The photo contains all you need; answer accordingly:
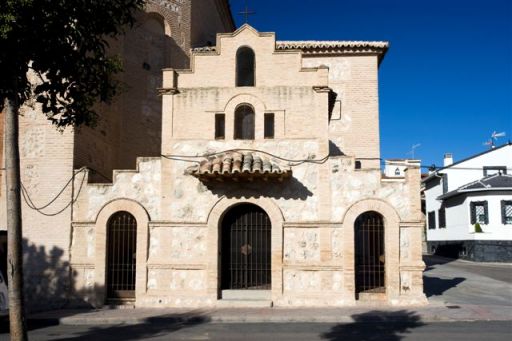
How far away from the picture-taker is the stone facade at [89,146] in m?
13.8

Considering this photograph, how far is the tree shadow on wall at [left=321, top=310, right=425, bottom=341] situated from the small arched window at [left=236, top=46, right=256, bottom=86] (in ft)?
23.9

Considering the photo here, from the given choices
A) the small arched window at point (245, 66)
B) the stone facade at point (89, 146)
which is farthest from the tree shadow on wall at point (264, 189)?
the small arched window at point (245, 66)

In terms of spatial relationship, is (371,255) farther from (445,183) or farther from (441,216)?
(441,216)

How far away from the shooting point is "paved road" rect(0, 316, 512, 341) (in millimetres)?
10195

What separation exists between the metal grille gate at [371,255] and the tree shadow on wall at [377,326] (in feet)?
4.68

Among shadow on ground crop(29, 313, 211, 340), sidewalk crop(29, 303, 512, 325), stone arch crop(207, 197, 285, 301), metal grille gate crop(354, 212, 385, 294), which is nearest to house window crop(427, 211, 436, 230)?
sidewalk crop(29, 303, 512, 325)

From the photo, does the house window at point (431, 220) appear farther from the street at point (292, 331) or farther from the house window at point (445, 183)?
the street at point (292, 331)

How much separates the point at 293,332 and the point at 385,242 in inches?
169

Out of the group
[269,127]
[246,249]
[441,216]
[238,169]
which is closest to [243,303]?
[246,249]

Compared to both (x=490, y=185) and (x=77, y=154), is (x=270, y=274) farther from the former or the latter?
(x=490, y=185)

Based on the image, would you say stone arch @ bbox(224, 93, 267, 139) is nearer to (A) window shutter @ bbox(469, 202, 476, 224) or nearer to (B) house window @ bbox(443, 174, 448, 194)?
(A) window shutter @ bbox(469, 202, 476, 224)

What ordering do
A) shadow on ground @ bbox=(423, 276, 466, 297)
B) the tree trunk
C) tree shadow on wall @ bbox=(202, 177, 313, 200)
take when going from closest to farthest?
the tree trunk < tree shadow on wall @ bbox=(202, 177, 313, 200) < shadow on ground @ bbox=(423, 276, 466, 297)

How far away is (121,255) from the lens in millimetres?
14430

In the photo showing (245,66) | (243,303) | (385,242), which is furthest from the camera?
(245,66)
